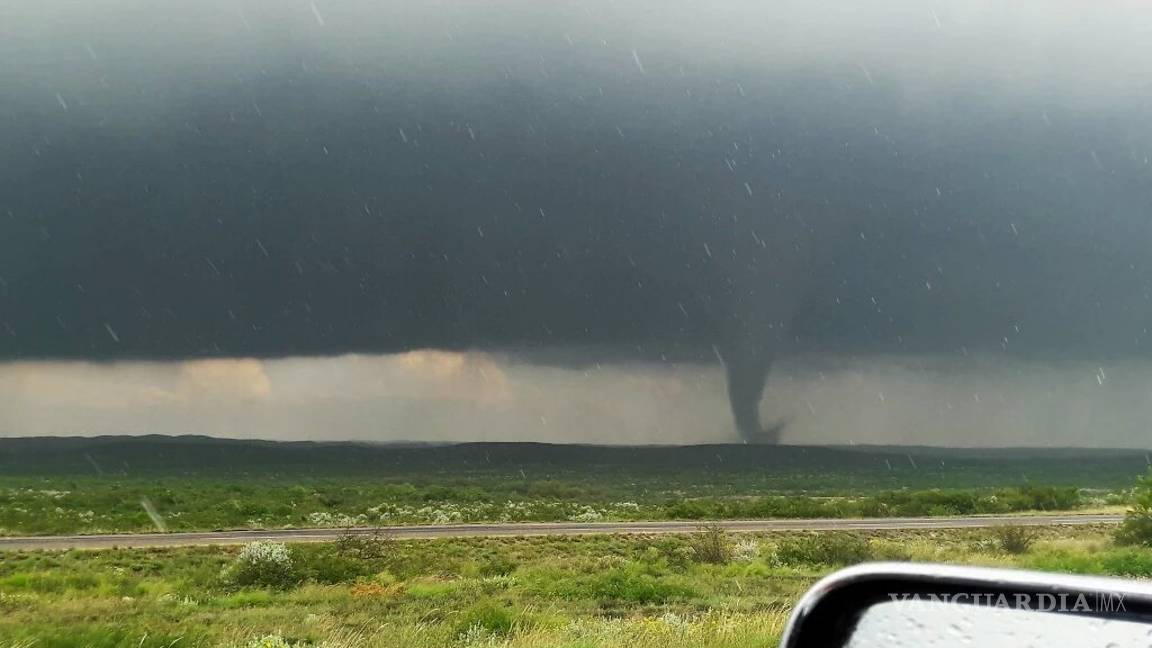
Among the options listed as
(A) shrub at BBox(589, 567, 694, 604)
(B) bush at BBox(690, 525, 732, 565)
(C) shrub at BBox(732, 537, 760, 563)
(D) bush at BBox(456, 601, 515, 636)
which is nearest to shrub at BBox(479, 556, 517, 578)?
(B) bush at BBox(690, 525, 732, 565)

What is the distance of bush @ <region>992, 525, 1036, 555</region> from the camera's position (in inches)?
1251

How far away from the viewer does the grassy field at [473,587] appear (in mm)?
12031

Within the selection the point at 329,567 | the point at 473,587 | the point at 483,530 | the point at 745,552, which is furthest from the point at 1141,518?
the point at 483,530

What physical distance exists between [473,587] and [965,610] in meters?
22.1

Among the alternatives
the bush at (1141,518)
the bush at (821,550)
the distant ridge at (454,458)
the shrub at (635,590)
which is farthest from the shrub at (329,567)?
the distant ridge at (454,458)

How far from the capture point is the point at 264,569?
26.0m

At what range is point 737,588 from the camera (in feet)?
70.7

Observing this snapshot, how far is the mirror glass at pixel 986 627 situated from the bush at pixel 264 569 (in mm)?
26062

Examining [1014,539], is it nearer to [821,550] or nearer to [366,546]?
[821,550]

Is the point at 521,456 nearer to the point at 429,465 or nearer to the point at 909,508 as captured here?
the point at 429,465

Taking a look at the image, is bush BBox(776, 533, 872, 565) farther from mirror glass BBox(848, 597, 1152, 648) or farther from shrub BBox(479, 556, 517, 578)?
mirror glass BBox(848, 597, 1152, 648)

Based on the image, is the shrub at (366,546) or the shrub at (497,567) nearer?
the shrub at (497,567)

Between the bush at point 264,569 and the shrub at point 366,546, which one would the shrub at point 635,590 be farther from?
the shrub at point 366,546

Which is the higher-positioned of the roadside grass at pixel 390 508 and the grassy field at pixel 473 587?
the grassy field at pixel 473 587
